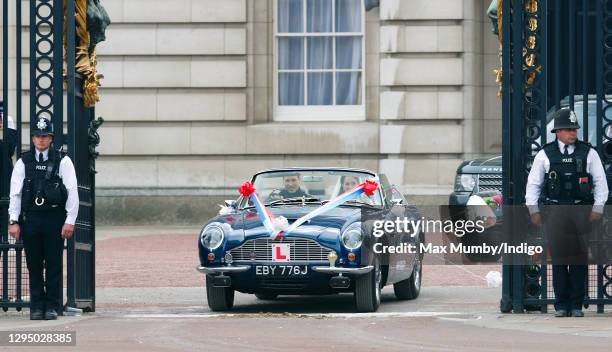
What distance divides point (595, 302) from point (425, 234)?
6.08 feet

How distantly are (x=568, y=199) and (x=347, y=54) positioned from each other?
15.8m

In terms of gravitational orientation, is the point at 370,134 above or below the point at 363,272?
above

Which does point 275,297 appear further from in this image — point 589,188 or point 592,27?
point 592,27

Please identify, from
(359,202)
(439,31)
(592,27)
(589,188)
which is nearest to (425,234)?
(359,202)

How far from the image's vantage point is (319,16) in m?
30.5

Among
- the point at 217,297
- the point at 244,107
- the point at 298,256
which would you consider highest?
the point at 244,107

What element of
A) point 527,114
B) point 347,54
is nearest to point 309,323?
point 527,114

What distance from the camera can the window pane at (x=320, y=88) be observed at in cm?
3038

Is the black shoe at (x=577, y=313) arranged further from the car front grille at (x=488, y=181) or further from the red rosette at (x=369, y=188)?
the car front grille at (x=488, y=181)

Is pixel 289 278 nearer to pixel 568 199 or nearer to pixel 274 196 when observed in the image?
pixel 274 196

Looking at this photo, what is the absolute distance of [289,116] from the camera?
30.3 m

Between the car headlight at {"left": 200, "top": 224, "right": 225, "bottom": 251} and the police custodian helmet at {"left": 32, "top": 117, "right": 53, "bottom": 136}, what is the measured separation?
1.80m

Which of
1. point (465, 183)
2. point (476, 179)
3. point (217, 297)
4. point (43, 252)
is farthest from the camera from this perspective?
point (465, 183)

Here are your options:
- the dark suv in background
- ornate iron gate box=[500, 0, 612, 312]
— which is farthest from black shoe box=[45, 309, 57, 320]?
the dark suv in background
